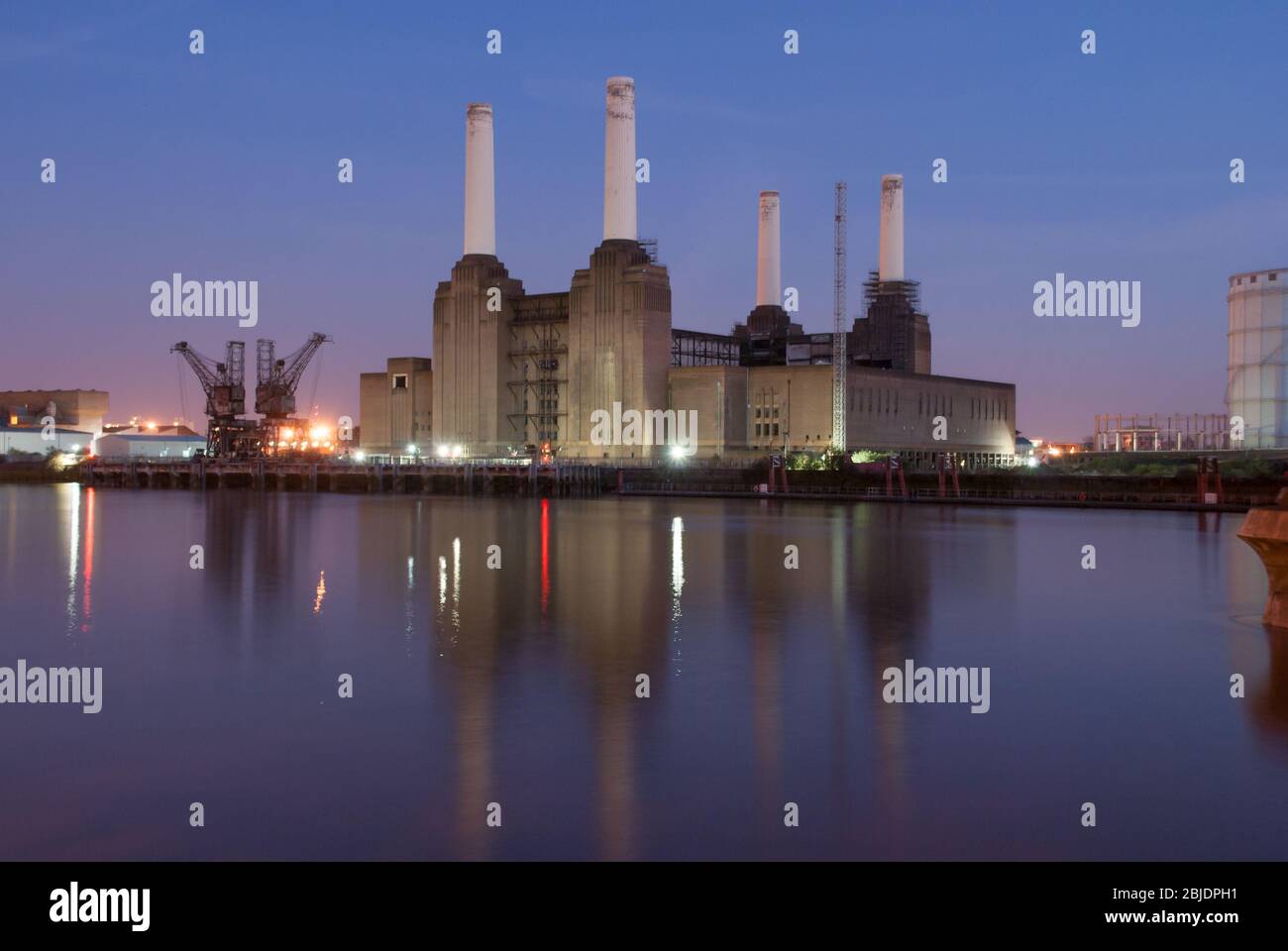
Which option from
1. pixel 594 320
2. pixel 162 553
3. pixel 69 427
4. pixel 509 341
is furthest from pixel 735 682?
pixel 69 427

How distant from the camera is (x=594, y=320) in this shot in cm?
11406

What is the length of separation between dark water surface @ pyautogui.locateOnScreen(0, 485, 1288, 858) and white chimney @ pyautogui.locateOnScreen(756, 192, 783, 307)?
10052 centimetres

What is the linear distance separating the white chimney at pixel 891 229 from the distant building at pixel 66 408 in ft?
349

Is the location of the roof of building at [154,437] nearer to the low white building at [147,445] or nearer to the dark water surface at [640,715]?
the low white building at [147,445]

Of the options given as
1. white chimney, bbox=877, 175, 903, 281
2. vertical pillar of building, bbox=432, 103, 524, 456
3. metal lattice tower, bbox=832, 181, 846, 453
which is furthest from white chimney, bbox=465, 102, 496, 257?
white chimney, bbox=877, 175, 903, 281

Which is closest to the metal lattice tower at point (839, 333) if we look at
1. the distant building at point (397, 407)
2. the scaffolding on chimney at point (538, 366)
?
the scaffolding on chimney at point (538, 366)

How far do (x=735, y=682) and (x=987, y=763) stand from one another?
4.54 meters

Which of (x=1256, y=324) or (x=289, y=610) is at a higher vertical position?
(x=1256, y=324)

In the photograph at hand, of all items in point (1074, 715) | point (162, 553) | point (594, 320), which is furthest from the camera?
point (594, 320)

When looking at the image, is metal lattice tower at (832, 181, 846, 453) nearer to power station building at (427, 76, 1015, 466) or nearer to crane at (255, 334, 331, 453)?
power station building at (427, 76, 1015, 466)

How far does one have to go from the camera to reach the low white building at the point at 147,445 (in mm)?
149750

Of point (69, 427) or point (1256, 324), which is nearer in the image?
point (1256, 324)
